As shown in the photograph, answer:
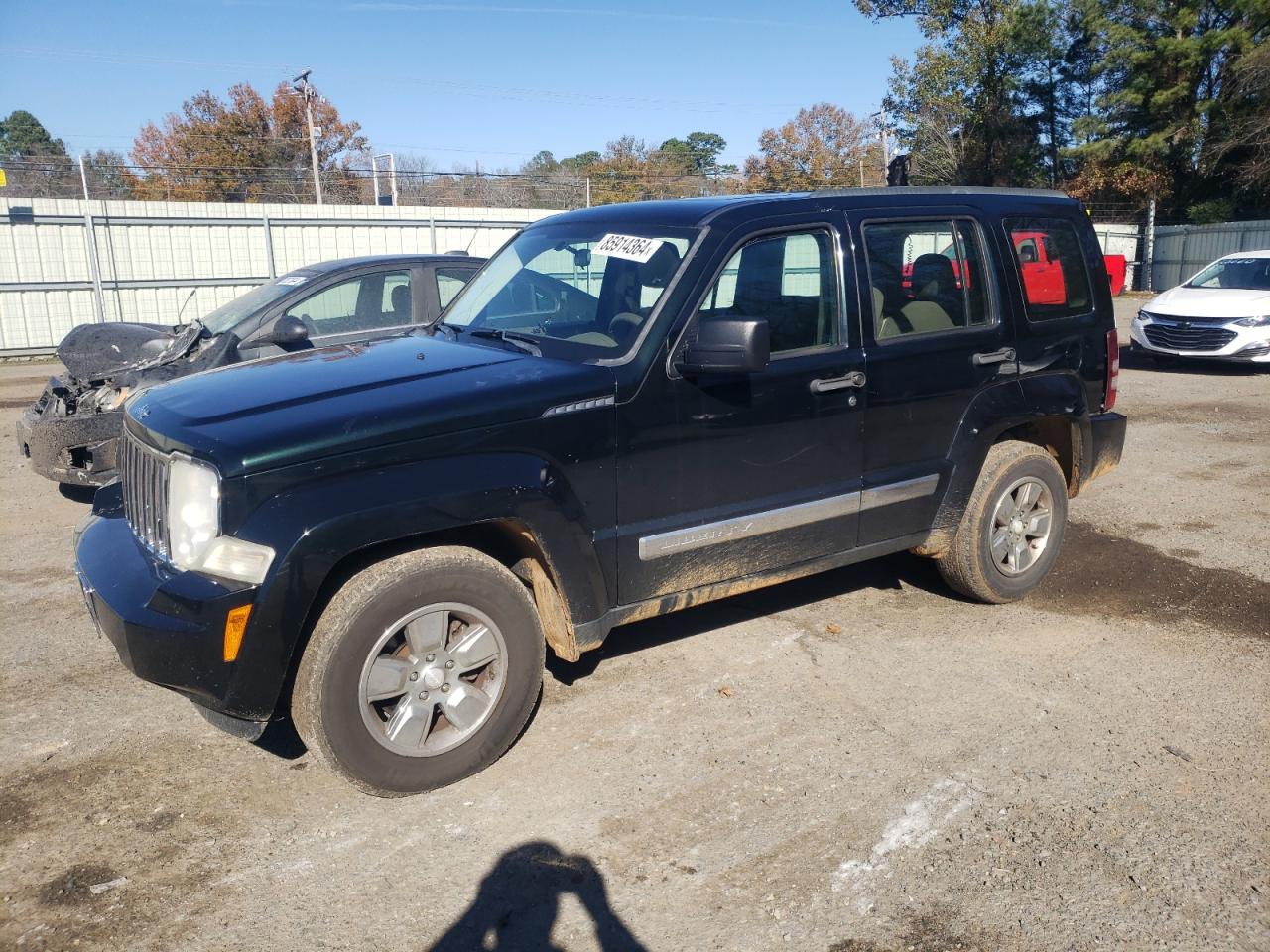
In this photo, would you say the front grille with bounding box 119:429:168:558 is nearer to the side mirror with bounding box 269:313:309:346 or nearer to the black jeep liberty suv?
the black jeep liberty suv

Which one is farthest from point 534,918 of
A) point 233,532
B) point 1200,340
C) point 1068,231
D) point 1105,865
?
point 1200,340

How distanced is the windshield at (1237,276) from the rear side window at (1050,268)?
1051 cm

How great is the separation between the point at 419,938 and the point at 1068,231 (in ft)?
15.4

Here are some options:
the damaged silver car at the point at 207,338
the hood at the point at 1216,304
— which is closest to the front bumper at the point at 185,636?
the damaged silver car at the point at 207,338

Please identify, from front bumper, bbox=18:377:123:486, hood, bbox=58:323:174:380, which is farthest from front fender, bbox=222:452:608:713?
hood, bbox=58:323:174:380

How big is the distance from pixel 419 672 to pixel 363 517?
608mm

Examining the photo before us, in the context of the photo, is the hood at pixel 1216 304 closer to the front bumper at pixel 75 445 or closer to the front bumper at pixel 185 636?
the front bumper at pixel 75 445

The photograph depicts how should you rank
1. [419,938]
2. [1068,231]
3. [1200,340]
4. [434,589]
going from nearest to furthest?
A: [419,938] < [434,589] < [1068,231] < [1200,340]

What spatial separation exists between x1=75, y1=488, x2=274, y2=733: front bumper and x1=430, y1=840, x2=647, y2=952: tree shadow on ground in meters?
0.96

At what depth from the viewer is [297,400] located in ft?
11.6

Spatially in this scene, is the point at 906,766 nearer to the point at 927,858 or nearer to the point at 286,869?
the point at 927,858

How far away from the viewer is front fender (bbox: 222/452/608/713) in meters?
3.19

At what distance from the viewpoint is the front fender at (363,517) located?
125 inches

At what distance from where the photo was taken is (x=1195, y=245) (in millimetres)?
28781
